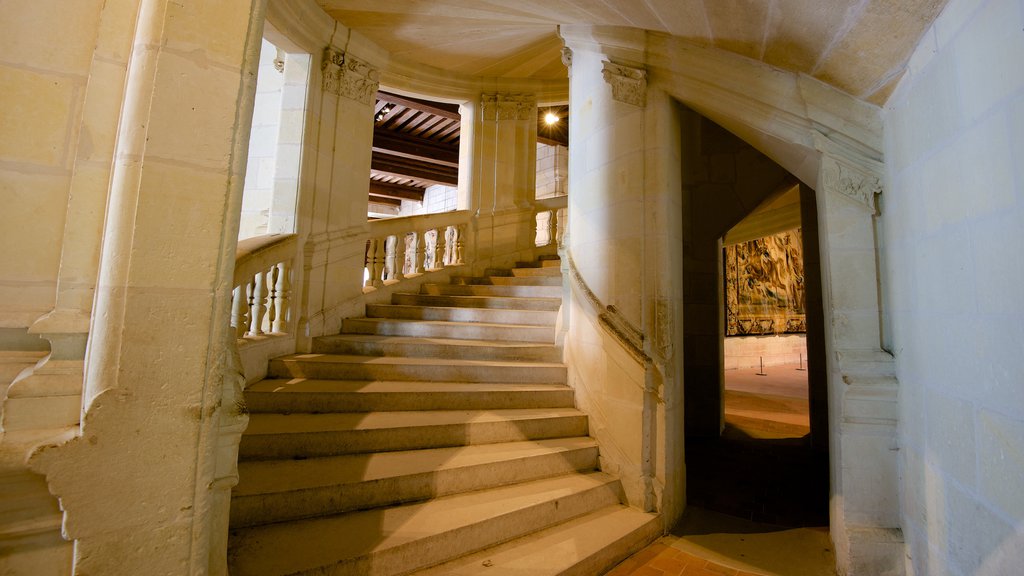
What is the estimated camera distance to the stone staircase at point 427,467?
196 centimetres

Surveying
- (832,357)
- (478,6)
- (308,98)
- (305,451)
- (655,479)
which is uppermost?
(478,6)

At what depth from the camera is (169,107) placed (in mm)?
1264

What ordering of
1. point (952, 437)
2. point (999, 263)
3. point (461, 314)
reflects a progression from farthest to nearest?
point (461, 314) → point (952, 437) → point (999, 263)

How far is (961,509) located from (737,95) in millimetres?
2415

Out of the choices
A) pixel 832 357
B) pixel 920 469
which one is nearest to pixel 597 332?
pixel 832 357

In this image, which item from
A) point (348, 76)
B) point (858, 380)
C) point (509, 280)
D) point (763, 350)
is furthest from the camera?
point (763, 350)

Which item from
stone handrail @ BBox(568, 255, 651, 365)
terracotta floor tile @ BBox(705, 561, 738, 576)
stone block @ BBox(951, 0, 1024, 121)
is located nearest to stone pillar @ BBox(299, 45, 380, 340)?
stone handrail @ BBox(568, 255, 651, 365)

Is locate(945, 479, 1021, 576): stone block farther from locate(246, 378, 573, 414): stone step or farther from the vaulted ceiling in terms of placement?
locate(246, 378, 573, 414): stone step

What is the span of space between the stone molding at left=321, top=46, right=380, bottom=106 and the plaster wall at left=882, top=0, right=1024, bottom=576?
4694 mm

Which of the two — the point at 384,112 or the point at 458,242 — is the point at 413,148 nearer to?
the point at 384,112

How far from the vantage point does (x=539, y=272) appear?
18.5 feet

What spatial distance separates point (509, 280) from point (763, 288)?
926 cm

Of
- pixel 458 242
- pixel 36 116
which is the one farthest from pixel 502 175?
pixel 36 116

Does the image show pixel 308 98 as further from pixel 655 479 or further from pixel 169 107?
pixel 655 479
